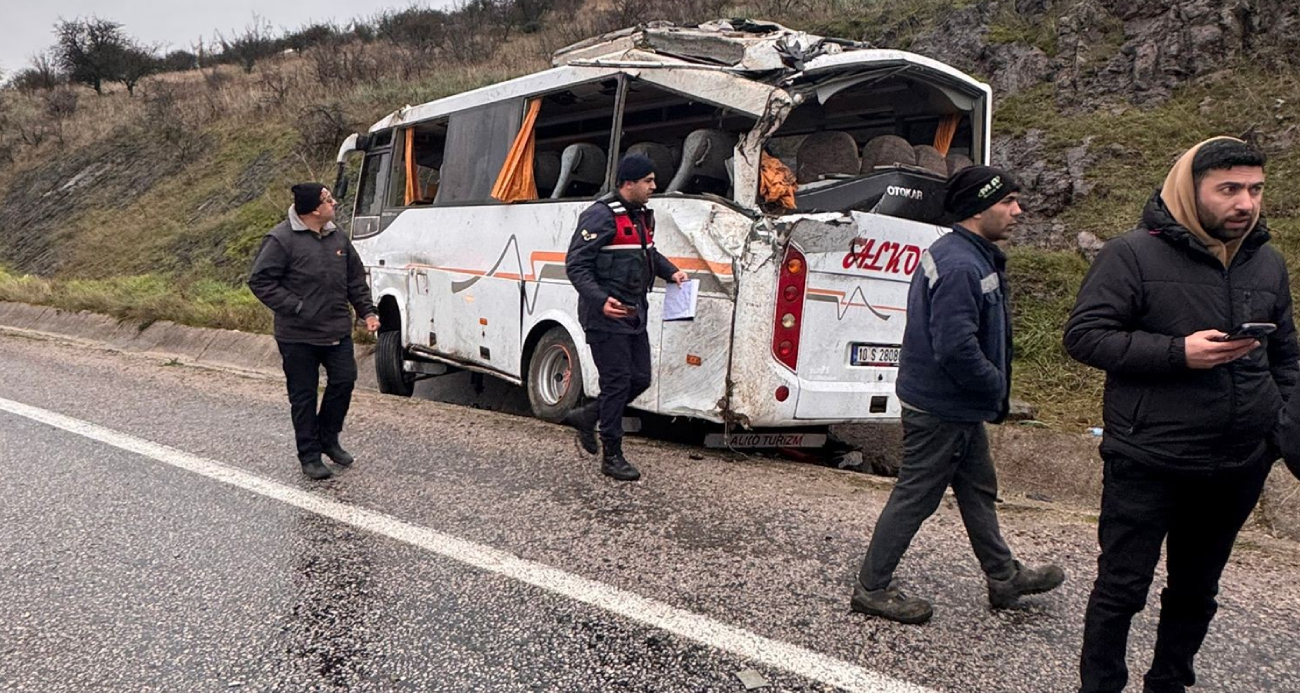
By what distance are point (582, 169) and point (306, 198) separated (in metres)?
1.98

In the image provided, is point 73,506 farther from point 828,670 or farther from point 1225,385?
point 1225,385

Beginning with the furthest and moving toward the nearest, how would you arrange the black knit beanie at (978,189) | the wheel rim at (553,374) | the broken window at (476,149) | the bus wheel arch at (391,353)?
1. the bus wheel arch at (391,353)
2. the broken window at (476,149)
3. the wheel rim at (553,374)
4. the black knit beanie at (978,189)

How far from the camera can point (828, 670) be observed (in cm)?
301

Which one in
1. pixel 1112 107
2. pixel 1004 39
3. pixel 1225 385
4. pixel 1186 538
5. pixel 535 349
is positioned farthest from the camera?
pixel 1004 39

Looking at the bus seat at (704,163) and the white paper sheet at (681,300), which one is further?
the bus seat at (704,163)

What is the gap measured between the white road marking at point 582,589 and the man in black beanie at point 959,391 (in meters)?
0.46

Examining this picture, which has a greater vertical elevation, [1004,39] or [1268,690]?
[1004,39]

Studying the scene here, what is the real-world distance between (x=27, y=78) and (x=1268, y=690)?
45398 mm

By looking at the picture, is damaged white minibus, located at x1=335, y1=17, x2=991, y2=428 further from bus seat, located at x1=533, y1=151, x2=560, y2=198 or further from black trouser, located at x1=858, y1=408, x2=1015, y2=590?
black trouser, located at x1=858, y1=408, x2=1015, y2=590

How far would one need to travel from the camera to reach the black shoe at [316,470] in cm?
539

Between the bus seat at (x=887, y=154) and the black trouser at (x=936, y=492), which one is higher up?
the bus seat at (x=887, y=154)

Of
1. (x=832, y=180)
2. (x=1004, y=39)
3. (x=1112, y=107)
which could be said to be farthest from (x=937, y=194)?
(x=1004, y=39)

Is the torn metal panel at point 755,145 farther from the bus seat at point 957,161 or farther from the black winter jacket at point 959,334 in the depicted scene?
the black winter jacket at point 959,334

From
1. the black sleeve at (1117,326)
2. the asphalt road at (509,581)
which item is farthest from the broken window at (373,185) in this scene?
A: the black sleeve at (1117,326)
